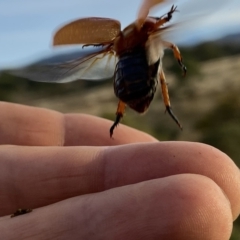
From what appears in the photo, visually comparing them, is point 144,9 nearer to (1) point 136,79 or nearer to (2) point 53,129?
(1) point 136,79

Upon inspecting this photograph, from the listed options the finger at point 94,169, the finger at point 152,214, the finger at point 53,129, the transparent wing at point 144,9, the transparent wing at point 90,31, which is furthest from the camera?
the finger at point 53,129

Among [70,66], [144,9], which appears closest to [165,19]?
[144,9]

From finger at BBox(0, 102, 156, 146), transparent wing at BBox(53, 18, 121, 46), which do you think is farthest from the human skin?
transparent wing at BBox(53, 18, 121, 46)

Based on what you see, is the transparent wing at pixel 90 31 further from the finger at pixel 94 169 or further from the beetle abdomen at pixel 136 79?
the finger at pixel 94 169

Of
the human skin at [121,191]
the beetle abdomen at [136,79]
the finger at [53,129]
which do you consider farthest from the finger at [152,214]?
the finger at [53,129]

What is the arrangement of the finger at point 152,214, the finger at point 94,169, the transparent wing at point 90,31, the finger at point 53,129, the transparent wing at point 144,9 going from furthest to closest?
the finger at point 53,129 < the transparent wing at point 90,31 < the transparent wing at point 144,9 < the finger at point 94,169 < the finger at point 152,214

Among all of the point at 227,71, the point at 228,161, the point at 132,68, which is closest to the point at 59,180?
the point at 132,68

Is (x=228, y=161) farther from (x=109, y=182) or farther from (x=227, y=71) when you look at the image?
(x=227, y=71)

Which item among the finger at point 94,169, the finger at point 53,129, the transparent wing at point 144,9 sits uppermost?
the transparent wing at point 144,9

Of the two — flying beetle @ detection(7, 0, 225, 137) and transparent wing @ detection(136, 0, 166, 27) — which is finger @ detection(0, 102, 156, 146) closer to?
flying beetle @ detection(7, 0, 225, 137)
